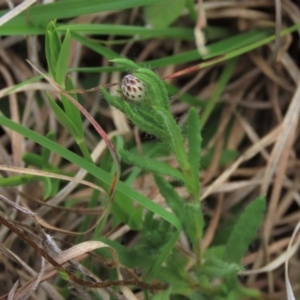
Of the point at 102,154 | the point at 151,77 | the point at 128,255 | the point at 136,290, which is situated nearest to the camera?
the point at 151,77

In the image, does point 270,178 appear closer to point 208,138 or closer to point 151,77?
point 208,138

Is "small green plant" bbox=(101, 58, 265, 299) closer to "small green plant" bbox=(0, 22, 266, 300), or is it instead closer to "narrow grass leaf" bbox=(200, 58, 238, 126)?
"small green plant" bbox=(0, 22, 266, 300)

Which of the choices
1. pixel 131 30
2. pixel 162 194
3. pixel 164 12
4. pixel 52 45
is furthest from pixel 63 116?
pixel 164 12

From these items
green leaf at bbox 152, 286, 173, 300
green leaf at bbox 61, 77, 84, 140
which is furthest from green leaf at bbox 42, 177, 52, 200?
green leaf at bbox 152, 286, 173, 300

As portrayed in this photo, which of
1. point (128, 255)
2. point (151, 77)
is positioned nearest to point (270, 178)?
→ point (128, 255)

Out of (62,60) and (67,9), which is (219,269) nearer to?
(62,60)

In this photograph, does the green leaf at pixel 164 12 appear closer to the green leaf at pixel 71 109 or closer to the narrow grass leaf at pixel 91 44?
the narrow grass leaf at pixel 91 44

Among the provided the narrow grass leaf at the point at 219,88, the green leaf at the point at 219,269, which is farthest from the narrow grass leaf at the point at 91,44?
the green leaf at the point at 219,269
